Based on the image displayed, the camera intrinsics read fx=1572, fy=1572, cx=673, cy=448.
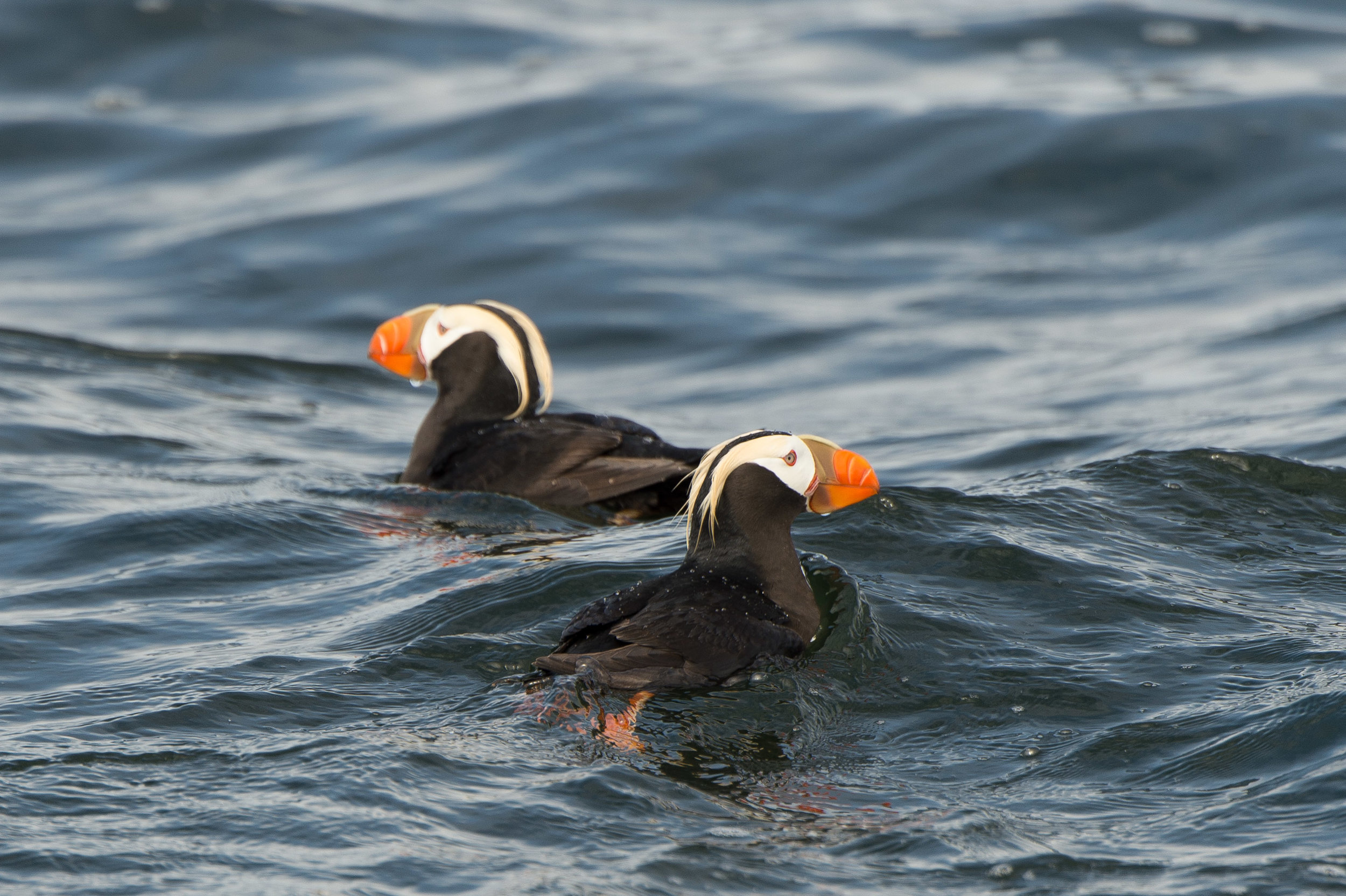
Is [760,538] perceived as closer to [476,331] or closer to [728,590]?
[728,590]

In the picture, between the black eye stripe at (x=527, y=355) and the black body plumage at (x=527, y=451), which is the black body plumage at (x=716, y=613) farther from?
the black eye stripe at (x=527, y=355)

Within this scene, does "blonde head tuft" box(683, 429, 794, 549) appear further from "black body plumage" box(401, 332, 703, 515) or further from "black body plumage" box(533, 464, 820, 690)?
"black body plumage" box(401, 332, 703, 515)

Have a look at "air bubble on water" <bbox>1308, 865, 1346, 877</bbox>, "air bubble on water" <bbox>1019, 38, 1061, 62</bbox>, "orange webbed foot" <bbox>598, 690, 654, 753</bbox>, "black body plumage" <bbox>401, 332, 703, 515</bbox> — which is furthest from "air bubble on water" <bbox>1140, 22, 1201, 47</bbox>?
Result: "air bubble on water" <bbox>1308, 865, 1346, 877</bbox>

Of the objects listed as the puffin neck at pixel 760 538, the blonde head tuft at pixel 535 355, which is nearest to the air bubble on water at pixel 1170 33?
the blonde head tuft at pixel 535 355

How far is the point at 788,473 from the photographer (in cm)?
510

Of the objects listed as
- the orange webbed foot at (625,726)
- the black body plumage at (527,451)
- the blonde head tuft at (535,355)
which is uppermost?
the blonde head tuft at (535,355)

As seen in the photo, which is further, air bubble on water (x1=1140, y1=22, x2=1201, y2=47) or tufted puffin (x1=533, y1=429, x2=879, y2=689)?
air bubble on water (x1=1140, y1=22, x2=1201, y2=47)

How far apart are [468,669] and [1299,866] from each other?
2488mm

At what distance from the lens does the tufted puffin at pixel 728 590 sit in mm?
4527

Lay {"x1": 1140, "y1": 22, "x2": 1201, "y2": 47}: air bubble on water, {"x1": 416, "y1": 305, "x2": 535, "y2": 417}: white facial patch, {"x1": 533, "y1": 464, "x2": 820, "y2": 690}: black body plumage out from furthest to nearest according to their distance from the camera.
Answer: {"x1": 1140, "y1": 22, "x2": 1201, "y2": 47}: air bubble on water < {"x1": 416, "y1": 305, "x2": 535, "y2": 417}: white facial patch < {"x1": 533, "y1": 464, "x2": 820, "y2": 690}: black body plumage

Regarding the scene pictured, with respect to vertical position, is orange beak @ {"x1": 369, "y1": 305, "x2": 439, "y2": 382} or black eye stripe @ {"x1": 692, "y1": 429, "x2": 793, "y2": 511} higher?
orange beak @ {"x1": 369, "y1": 305, "x2": 439, "y2": 382}

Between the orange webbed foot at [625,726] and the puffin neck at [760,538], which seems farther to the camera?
the puffin neck at [760,538]

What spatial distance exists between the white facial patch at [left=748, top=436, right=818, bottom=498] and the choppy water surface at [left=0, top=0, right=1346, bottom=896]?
0.51 meters

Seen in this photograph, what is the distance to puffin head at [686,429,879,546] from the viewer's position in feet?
16.7
